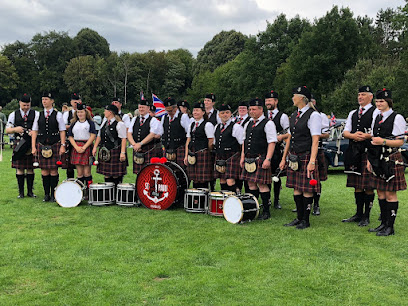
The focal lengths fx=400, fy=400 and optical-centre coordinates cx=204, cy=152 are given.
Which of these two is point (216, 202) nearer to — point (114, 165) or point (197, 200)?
point (197, 200)

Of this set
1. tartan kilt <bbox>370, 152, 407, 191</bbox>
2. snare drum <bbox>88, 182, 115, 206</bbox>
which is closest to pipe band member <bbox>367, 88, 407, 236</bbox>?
tartan kilt <bbox>370, 152, 407, 191</bbox>

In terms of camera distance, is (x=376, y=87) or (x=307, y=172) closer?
(x=307, y=172)

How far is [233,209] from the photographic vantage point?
5734 mm

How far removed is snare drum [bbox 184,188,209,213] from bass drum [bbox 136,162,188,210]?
229mm

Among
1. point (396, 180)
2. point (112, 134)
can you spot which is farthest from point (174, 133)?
Result: point (396, 180)

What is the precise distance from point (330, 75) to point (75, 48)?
4109 centimetres

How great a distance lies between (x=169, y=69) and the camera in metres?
54.1

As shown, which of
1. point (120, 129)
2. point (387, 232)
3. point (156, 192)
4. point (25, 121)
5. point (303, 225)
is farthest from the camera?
point (25, 121)

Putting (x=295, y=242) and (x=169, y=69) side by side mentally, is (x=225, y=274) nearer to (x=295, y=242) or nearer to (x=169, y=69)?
(x=295, y=242)

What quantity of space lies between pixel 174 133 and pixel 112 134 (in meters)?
1.10

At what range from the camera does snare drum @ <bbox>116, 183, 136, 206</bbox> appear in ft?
22.1

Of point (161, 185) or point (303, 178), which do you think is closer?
point (303, 178)

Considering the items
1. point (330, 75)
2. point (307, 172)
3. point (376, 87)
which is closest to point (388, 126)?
point (307, 172)

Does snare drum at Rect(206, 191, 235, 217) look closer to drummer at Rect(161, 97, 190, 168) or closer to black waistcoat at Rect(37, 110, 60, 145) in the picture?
drummer at Rect(161, 97, 190, 168)
